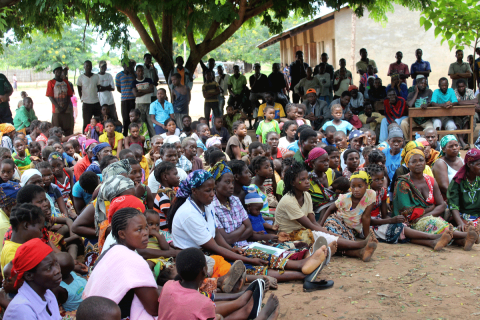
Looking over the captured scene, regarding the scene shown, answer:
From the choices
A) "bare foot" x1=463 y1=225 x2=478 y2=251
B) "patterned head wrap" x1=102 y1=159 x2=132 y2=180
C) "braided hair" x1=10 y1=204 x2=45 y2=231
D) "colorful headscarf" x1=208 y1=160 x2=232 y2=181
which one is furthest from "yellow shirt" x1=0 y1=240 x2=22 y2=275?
"bare foot" x1=463 y1=225 x2=478 y2=251

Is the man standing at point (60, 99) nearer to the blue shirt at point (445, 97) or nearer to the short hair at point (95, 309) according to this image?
the blue shirt at point (445, 97)

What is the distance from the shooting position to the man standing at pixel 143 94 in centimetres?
1067

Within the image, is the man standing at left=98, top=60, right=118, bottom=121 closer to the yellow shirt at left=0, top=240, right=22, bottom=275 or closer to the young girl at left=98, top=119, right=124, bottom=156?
the young girl at left=98, top=119, right=124, bottom=156

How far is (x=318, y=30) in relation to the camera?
19.8 m

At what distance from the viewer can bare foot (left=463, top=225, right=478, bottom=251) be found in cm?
475

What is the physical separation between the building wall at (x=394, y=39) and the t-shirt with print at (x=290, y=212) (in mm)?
13410

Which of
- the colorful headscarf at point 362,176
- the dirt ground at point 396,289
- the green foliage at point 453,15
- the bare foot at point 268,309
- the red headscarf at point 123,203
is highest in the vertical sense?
the green foliage at point 453,15

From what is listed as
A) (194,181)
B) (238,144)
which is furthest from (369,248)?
(238,144)

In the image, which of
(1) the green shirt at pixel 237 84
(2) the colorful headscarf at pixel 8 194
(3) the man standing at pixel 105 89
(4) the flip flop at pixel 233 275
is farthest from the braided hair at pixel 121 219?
(1) the green shirt at pixel 237 84

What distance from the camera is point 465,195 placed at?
5.25 meters

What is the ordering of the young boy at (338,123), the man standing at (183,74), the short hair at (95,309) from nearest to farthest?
the short hair at (95,309), the young boy at (338,123), the man standing at (183,74)

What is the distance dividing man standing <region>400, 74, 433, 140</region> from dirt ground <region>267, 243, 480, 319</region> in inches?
218

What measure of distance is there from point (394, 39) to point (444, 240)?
13.8 m

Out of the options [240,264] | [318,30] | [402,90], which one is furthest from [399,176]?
[318,30]
